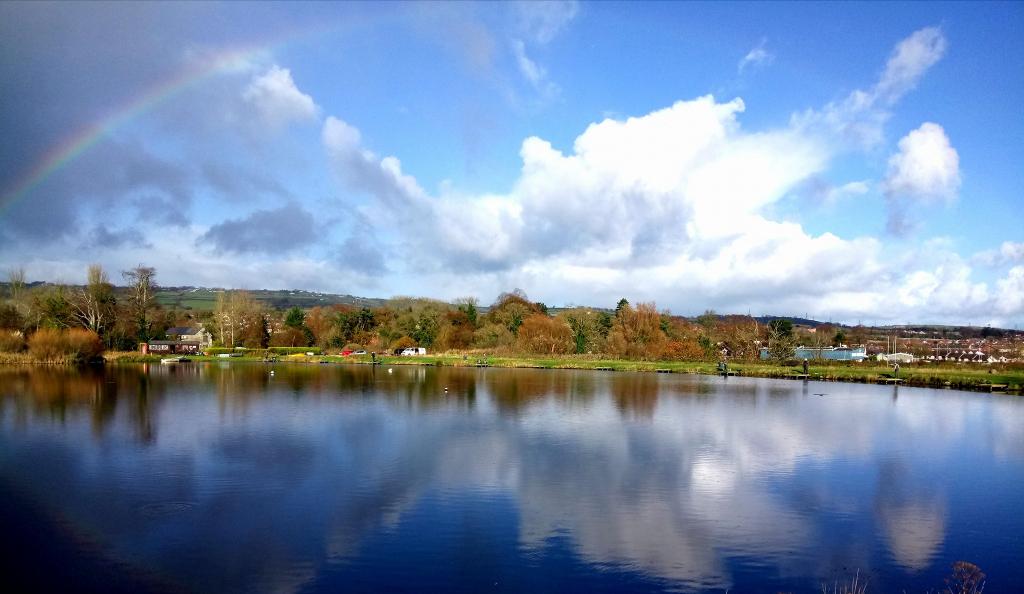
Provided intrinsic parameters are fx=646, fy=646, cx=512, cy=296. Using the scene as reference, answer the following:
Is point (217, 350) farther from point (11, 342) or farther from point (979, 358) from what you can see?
point (979, 358)

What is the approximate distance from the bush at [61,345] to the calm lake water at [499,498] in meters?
29.8

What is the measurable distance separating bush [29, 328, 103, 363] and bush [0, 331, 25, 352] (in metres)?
0.92

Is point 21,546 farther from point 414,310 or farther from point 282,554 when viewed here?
point 414,310

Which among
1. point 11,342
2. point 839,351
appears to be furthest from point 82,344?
point 839,351

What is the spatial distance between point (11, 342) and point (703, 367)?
171 ft

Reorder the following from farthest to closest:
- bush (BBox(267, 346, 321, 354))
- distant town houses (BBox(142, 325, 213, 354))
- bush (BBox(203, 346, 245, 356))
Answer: bush (BBox(267, 346, 321, 354)) < distant town houses (BBox(142, 325, 213, 354)) < bush (BBox(203, 346, 245, 356))

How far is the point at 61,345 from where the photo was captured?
161 ft

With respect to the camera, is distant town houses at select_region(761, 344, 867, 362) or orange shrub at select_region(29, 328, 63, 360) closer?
orange shrub at select_region(29, 328, 63, 360)

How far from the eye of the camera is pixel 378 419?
859 inches

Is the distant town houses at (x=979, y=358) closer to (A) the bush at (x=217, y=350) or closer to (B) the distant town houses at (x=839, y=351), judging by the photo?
(B) the distant town houses at (x=839, y=351)

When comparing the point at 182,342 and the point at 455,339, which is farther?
the point at 182,342

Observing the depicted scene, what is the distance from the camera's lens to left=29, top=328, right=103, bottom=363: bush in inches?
1916

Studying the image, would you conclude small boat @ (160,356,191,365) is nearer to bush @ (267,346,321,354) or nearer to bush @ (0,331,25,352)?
bush @ (267,346,321,354)

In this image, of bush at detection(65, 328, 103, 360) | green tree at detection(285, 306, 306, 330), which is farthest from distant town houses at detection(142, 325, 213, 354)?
bush at detection(65, 328, 103, 360)
